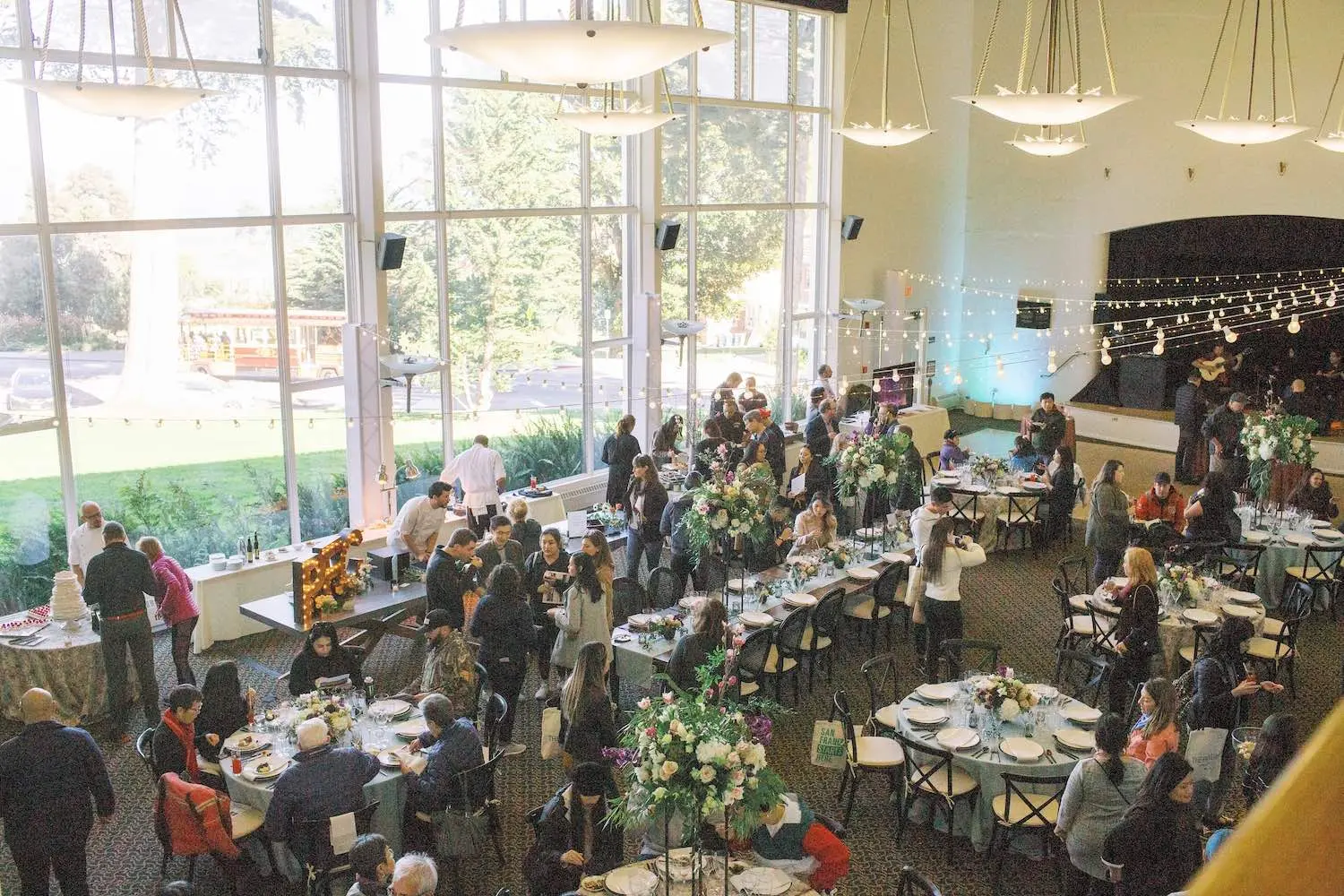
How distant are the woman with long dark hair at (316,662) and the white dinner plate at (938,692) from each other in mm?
3415

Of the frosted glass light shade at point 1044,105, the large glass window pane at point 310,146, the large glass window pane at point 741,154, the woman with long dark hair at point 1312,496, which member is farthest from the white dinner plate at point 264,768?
the large glass window pane at point 741,154

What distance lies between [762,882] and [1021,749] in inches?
83.2

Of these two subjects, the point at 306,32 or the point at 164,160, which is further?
the point at 306,32

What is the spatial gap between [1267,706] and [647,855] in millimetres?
5456

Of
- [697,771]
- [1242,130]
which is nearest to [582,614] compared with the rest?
[697,771]

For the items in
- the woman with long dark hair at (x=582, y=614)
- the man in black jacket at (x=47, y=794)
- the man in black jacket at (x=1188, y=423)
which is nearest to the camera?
the man in black jacket at (x=47, y=794)

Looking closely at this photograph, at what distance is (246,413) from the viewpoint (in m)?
11.0

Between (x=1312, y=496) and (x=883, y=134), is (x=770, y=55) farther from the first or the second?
(x=1312, y=496)

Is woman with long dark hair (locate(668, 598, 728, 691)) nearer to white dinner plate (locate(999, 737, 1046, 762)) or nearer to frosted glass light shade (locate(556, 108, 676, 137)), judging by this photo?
white dinner plate (locate(999, 737, 1046, 762))

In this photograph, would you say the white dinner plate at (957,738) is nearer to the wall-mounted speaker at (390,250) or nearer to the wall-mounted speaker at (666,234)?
the wall-mounted speaker at (390,250)

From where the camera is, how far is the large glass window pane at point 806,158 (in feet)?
56.9

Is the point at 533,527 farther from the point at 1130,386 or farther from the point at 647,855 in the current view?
the point at 1130,386

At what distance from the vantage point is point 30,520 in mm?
9609

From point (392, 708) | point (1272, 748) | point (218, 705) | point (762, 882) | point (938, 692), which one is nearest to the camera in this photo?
point (762, 882)
